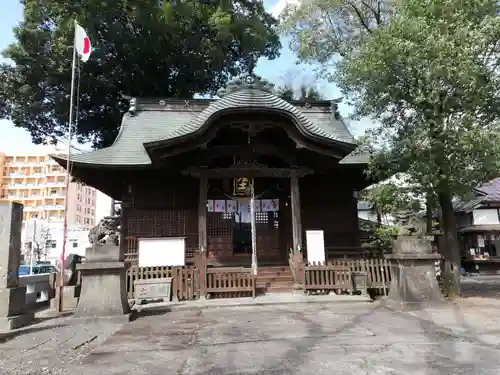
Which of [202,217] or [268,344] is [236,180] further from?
[268,344]

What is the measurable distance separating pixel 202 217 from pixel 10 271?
4.86m

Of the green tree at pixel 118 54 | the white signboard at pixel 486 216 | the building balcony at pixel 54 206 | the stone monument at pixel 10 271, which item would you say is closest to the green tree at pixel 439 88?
the stone monument at pixel 10 271

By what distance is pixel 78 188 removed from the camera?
64688 mm

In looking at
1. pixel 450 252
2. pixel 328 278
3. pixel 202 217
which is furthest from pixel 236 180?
pixel 450 252

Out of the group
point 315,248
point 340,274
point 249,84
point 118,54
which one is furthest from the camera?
point 118,54

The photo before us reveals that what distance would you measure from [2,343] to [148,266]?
445cm

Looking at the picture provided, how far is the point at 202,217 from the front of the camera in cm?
1051

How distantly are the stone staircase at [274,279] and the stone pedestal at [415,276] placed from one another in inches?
126

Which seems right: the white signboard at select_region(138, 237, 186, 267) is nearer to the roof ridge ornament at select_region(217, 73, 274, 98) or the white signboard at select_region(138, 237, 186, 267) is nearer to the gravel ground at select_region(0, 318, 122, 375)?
the gravel ground at select_region(0, 318, 122, 375)

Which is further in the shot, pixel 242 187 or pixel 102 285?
pixel 242 187

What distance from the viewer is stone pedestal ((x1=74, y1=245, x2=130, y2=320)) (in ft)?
23.7

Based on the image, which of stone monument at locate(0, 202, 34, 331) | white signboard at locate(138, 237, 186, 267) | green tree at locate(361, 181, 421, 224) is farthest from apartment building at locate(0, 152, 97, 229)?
green tree at locate(361, 181, 421, 224)

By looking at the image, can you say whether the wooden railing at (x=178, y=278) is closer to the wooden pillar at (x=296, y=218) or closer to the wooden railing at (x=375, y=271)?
the wooden pillar at (x=296, y=218)

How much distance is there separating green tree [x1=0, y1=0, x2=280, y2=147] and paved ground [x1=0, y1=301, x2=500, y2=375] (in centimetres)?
1715
